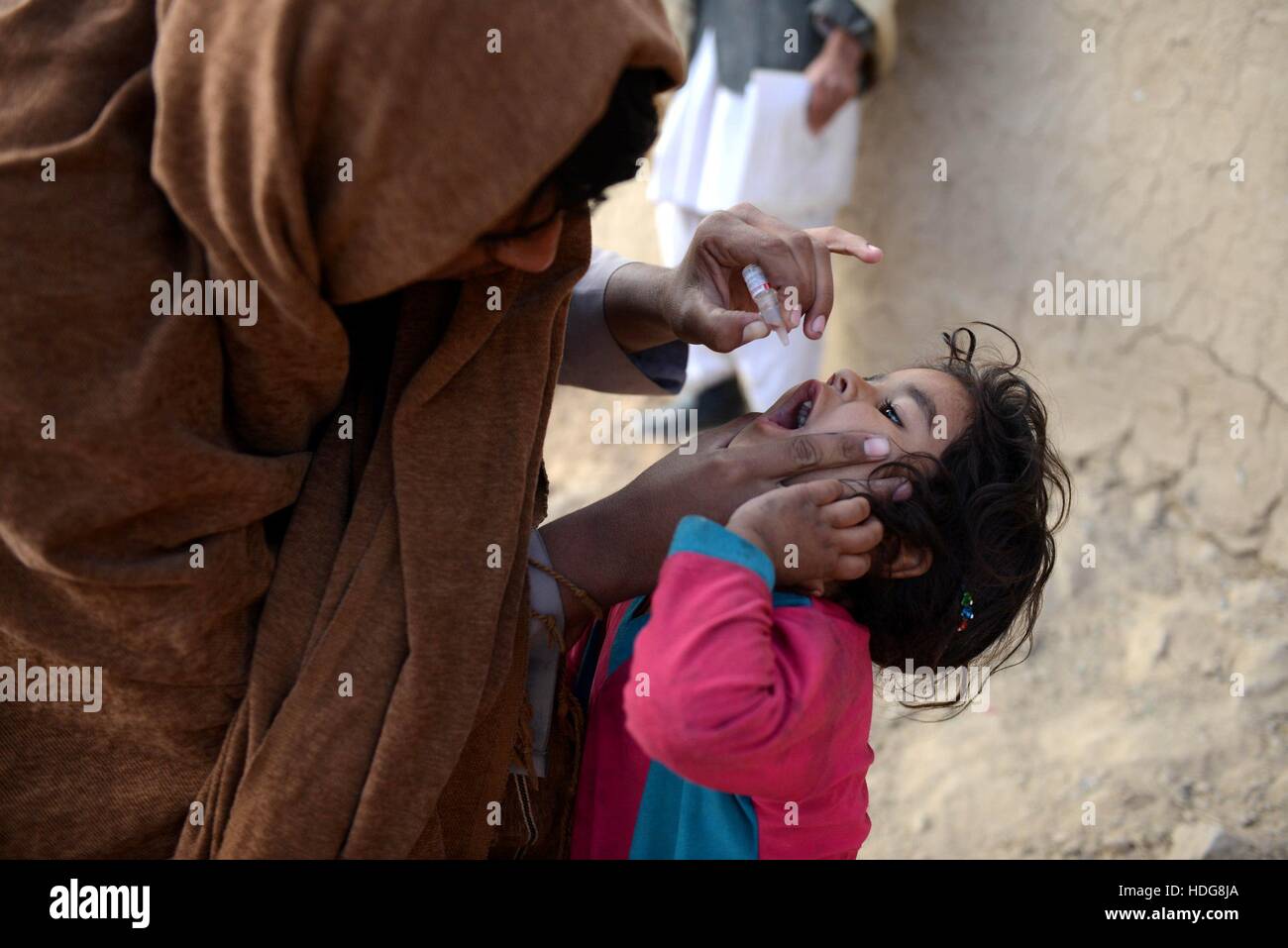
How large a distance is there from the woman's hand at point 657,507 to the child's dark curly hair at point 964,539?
0.22 ft

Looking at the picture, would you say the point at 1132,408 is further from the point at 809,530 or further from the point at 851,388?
the point at 809,530

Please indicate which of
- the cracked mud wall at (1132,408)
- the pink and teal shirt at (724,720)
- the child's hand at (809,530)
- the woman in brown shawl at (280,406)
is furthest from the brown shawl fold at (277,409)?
the cracked mud wall at (1132,408)

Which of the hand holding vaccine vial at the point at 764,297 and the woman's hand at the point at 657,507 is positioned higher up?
the hand holding vaccine vial at the point at 764,297

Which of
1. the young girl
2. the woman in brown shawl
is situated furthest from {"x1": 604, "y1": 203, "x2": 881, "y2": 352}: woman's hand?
the woman in brown shawl

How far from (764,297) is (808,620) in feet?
1.54

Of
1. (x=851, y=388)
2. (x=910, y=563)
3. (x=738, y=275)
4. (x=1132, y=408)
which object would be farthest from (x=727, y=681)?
(x=1132, y=408)

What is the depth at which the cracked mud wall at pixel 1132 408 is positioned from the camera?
2.76 meters

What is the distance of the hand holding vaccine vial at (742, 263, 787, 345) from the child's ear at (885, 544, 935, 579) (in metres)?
0.35

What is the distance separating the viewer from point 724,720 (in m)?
1.34

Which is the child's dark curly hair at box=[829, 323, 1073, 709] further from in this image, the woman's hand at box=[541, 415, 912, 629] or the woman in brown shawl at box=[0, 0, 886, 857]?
the woman in brown shawl at box=[0, 0, 886, 857]

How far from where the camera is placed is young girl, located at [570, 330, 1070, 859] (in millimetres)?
1371

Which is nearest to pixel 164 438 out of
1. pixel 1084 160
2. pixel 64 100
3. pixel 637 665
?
pixel 64 100

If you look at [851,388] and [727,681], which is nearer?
[727,681]

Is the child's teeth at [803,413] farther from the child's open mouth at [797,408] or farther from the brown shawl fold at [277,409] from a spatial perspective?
the brown shawl fold at [277,409]
